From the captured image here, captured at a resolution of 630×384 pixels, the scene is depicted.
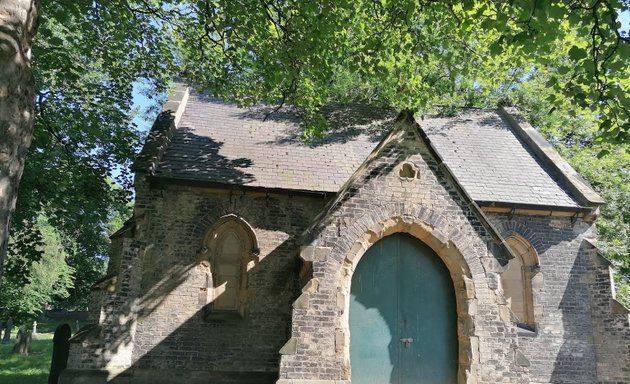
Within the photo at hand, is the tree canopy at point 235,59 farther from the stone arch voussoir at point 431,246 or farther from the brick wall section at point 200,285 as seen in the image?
the stone arch voussoir at point 431,246

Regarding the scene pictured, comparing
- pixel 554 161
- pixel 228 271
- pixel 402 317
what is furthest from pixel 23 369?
pixel 554 161

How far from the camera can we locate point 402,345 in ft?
31.0

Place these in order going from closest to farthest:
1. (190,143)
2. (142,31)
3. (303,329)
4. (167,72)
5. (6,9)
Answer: (6,9) → (303,329) → (142,31) → (167,72) → (190,143)

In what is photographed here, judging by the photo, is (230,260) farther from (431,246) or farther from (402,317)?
(431,246)

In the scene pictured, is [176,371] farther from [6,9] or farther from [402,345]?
[6,9]

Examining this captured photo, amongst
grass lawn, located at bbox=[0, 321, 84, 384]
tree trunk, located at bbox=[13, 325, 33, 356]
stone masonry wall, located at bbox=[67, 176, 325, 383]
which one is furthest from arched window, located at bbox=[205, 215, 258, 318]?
tree trunk, located at bbox=[13, 325, 33, 356]

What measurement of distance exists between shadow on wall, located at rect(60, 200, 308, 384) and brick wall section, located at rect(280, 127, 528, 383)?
205 centimetres

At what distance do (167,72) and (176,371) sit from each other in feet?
24.3

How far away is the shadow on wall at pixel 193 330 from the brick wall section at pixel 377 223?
205cm

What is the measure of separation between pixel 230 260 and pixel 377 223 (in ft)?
14.0

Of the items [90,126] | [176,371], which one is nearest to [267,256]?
[176,371]

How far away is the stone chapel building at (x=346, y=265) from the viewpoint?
361 inches

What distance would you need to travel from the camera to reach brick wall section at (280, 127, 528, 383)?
8555mm

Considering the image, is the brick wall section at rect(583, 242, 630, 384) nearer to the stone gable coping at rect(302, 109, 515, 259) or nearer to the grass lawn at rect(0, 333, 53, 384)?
the stone gable coping at rect(302, 109, 515, 259)
